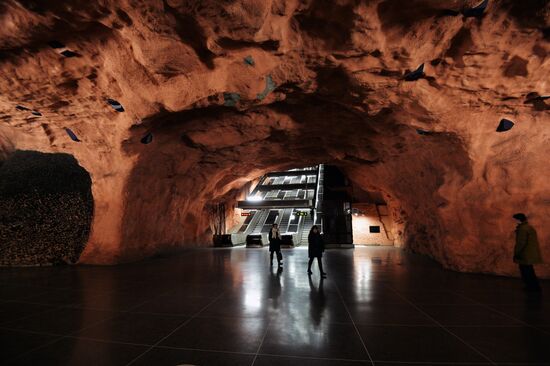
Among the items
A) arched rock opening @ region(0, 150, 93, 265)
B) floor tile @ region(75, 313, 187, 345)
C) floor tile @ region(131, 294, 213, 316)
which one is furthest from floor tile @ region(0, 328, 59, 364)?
arched rock opening @ region(0, 150, 93, 265)

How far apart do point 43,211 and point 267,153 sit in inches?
316

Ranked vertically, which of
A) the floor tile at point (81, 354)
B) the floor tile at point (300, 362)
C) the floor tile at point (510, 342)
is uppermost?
the floor tile at point (510, 342)

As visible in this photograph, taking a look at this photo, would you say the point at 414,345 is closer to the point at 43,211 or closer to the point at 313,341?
the point at 313,341

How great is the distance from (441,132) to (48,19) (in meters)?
9.18

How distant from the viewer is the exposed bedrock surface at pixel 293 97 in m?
5.30

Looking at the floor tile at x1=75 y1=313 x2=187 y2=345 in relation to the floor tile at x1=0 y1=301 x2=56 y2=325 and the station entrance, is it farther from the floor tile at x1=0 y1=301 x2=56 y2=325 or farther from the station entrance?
the station entrance

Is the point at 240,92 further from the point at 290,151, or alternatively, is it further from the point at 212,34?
the point at 290,151

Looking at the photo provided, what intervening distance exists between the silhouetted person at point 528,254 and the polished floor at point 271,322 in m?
0.36

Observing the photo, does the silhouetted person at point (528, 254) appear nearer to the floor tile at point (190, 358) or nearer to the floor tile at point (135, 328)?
the floor tile at point (190, 358)

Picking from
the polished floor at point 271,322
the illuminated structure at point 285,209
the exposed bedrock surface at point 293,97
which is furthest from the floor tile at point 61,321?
the illuminated structure at point 285,209

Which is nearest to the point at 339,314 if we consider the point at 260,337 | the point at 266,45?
the point at 260,337

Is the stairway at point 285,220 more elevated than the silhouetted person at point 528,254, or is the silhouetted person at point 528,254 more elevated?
the stairway at point 285,220

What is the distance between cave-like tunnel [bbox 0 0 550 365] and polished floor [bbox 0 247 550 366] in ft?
0.11

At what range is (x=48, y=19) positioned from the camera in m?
5.32
